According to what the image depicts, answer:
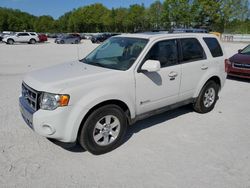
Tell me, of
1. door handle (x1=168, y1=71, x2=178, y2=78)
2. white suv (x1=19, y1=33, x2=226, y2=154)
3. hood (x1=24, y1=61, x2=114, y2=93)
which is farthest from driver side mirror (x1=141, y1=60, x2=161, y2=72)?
door handle (x1=168, y1=71, x2=178, y2=78)

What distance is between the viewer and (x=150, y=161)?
3559 mm

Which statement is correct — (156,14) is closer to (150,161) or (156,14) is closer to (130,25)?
(130,25)

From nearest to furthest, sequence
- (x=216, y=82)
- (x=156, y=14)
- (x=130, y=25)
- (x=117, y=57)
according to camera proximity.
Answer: (x=117, y=57), (x=216, y=82), (x=156, y=14), (x=130, y=25)

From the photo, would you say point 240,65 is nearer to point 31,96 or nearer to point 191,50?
point 191,50

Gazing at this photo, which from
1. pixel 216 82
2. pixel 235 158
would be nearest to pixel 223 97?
pixel 216 82

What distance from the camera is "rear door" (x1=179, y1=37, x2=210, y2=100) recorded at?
467cm

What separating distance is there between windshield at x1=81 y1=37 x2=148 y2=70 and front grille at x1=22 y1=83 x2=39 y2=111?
1197mm

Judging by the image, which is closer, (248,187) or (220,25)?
(248,187)

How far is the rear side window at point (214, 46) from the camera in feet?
17.2

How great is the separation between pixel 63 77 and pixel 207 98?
3.35 meters

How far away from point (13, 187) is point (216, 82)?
4.59m

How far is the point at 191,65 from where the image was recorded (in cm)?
477

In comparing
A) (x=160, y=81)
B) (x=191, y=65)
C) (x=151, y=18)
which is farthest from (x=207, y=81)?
(x=151, y=18)

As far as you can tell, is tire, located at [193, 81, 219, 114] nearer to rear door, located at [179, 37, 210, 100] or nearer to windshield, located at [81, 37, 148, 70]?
rear door, located at [179, 37, 210, 100]
